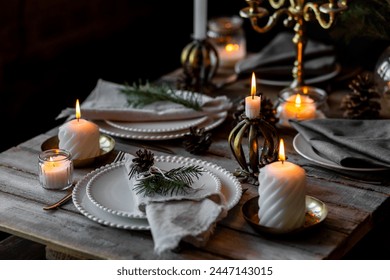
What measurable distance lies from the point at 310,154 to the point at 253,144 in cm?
18

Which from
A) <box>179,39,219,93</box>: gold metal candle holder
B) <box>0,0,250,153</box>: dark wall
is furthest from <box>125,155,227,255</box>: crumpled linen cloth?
<box>0,0,250,153</box>: dark wall

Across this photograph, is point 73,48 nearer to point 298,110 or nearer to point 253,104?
point 298,110

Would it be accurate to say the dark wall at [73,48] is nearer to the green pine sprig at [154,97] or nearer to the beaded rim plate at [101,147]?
the green pine sprig at [154,97]

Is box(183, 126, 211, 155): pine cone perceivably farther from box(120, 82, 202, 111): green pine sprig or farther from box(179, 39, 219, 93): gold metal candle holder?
box(179, 39, 219, 93): gold metal candle holder

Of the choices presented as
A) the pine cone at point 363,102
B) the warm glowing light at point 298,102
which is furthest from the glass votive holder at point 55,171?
the pine cone at point 363,102

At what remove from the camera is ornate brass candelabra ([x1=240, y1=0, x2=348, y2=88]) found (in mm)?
1670

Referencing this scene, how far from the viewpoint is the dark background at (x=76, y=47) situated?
2.56 m

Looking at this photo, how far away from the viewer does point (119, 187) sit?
1389mm

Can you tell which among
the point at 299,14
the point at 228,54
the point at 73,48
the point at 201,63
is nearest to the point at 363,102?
the point at 299,14

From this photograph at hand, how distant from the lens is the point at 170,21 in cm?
340

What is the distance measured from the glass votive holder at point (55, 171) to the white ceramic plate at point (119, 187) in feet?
0.17

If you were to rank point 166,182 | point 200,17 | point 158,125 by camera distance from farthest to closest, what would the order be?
1. point 200,17
2. point 158,125
3. point 166,182
